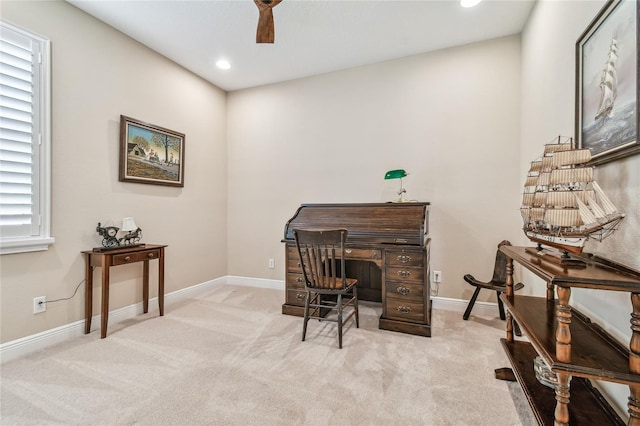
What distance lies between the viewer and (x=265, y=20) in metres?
1.98

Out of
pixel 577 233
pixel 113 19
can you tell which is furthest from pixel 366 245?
pixel 113 19

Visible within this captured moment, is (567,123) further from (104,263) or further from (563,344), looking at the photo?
(104,263)

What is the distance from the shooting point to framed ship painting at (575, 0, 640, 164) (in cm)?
117

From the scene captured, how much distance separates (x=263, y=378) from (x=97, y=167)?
7.71 feet

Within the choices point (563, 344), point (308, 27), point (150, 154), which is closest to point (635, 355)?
point (563, 344)

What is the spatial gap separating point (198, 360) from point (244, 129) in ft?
9.95

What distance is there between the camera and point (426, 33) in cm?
280

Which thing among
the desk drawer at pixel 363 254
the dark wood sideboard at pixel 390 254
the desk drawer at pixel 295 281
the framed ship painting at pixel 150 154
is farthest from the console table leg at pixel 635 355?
the framed ship painting at pixel 150 154

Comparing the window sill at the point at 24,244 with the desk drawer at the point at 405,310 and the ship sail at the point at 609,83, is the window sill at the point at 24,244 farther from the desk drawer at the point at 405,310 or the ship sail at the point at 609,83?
the ship sail at the point at 609,83

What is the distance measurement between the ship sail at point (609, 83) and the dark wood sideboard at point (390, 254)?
1365 millimetres

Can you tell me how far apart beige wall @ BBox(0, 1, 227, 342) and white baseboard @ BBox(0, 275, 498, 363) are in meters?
0.06

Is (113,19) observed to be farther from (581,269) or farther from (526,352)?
(526,352)

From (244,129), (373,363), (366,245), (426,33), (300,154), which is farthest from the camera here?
(244,129)

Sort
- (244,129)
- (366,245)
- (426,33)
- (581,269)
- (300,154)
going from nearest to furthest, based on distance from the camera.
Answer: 1. (581,269)
2. (366,245)
3. (426,33)
4. (300,154)
5. (244,129)
